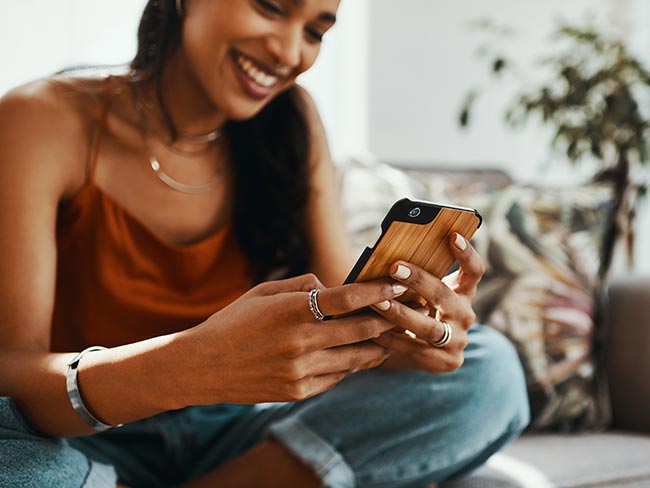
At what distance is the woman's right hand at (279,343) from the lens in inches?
27.9

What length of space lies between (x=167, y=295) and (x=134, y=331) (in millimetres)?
69

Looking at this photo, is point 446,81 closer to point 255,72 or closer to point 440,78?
point 440,78

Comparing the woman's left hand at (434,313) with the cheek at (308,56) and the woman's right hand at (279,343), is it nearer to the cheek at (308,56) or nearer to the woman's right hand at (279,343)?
the woman's right hand at (279,343)

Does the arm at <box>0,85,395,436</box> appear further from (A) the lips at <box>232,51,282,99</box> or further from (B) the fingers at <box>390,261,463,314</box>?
(A) the lips at <box>232,51,282,99</box>

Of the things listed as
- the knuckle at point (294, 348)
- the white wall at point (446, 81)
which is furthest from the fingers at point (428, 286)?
the white wall at point (446, 81)

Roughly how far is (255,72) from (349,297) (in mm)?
458

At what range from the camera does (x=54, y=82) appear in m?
1.09

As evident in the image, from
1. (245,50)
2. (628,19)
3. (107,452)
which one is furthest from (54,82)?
(628,19)

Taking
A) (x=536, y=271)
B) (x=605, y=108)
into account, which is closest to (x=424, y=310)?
(x=536, y=271)

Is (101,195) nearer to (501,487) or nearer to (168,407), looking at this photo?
(168,407)

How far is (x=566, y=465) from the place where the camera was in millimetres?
1196

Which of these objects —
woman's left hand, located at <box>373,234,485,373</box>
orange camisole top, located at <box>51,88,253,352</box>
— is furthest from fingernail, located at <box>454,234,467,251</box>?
orange camisole top, located at <box>51,88,253,352</box>

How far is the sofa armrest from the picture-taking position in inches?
57.2

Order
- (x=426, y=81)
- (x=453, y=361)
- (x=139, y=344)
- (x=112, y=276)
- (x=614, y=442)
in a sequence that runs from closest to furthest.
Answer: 1. (x=139, y=344)
2. (x=453, y=361)
3. (x=112, y=276)
4. (x=614, y=442)
5. (x=426, y=81)
